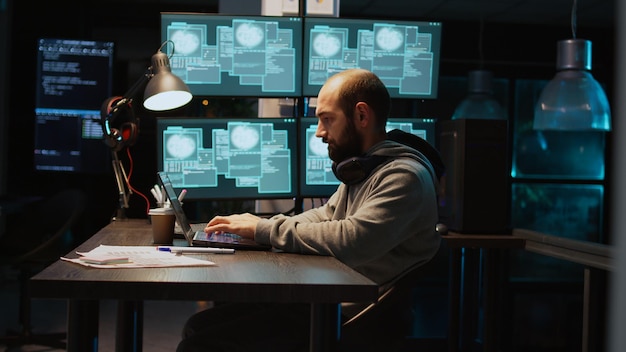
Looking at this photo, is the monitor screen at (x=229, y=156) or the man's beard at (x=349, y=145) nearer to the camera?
the man's beard at (x=349, y=145)

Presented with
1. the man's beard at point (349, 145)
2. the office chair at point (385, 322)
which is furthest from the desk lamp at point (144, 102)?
the office chair at point (385, 322)

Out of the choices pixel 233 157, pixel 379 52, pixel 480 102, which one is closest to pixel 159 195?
pixel 233 157

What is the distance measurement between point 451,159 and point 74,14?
15.8ft

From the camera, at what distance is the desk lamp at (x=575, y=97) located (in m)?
4.07

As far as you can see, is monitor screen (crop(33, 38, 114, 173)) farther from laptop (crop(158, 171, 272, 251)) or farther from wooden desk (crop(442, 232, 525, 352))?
laptop (crop(158, 171, 272, 251))

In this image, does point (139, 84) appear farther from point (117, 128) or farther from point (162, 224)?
point (162, 224)

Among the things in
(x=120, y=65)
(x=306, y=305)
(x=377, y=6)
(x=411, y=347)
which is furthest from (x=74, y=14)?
(x=306, y=305)

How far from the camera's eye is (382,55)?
3414 mm

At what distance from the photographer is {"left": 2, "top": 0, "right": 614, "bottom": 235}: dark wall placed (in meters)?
7.04

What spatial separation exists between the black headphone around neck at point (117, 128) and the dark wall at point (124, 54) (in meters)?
3.83

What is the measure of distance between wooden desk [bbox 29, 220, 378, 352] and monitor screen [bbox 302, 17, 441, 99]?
170 cm

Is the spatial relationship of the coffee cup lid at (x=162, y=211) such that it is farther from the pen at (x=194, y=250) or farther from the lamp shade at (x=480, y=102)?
the lamp shade at (x=480, y=102)

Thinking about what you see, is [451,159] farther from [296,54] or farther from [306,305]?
[306,305]

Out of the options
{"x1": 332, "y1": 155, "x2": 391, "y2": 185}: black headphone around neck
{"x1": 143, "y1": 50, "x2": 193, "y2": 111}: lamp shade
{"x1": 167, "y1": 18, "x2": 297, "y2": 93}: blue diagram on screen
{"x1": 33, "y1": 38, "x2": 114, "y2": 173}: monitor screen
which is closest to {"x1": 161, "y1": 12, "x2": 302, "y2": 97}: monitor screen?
{"x1": 167, "y1": 18, "x2": 297, "y2": 93}: blue diagram on screen
